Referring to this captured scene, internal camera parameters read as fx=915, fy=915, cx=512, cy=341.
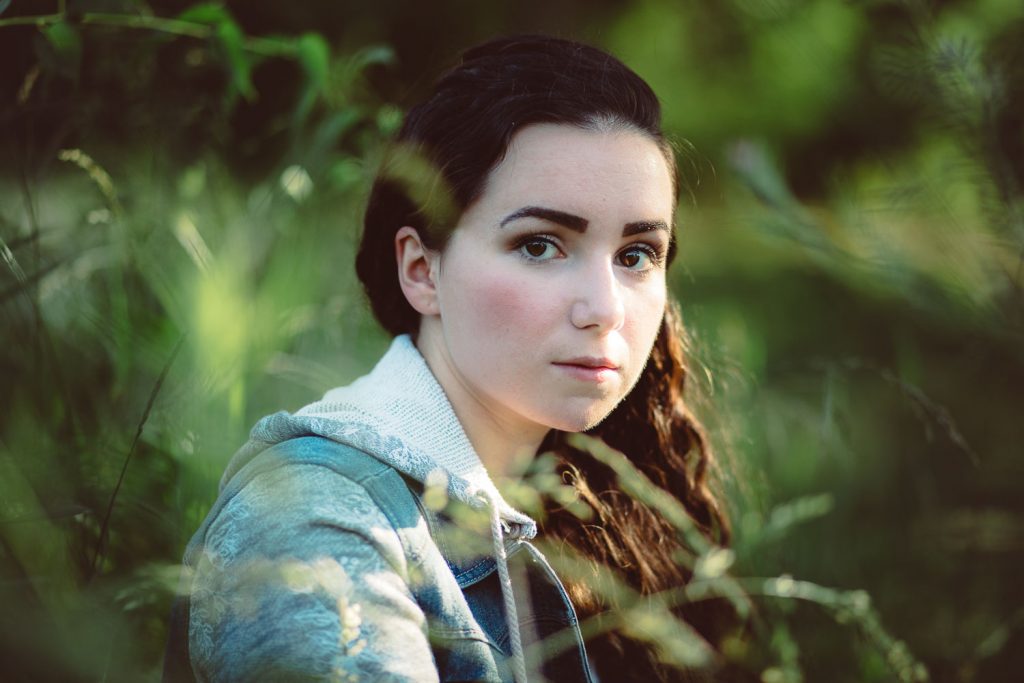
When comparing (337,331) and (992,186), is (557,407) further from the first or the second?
(992,186)

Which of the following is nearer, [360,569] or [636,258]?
[360,569]

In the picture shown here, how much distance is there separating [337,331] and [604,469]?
895 mm

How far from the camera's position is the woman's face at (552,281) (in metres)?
1.49

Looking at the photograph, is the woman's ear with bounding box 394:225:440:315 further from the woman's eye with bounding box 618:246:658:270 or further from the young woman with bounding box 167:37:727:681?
the woman's eye with bounding box 618:246:658:270

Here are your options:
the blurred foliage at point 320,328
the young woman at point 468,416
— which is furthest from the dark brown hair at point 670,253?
the blurred foliage at point 320,328

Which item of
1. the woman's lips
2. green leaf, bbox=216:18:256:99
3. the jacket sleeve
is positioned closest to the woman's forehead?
the woman's lips

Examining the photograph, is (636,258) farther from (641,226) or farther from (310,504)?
(310,504)

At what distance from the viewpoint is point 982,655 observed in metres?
2.04

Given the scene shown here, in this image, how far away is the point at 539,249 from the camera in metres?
1.53

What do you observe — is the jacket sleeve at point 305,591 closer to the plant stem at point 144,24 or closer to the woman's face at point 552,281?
the woman's face at point 552,281

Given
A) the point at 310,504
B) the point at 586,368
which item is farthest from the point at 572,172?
the point at 310,504

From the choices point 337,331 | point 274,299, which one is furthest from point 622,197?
point 337,331

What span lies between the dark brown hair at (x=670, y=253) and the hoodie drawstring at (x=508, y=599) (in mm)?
322

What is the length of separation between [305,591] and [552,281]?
2.05 feet
